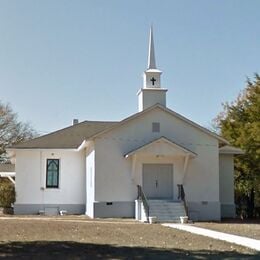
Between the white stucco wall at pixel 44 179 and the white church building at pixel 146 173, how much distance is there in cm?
6

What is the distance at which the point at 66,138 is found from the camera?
37844 mm

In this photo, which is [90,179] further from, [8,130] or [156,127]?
[8,130]

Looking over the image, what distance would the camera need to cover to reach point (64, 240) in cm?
1750

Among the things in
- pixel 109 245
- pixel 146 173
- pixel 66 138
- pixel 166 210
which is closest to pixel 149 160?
pixel 146 173

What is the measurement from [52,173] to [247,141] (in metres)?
12.5

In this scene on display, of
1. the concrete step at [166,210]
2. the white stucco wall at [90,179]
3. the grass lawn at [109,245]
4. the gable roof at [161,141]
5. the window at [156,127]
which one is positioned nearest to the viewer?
the grass lawn at [109,245]

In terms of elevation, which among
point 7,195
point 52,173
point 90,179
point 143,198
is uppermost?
point 52,173

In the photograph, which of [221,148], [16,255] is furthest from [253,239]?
[221,148]

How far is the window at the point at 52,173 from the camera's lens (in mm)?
36125

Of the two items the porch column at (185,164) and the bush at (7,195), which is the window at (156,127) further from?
the bush at (7,195)

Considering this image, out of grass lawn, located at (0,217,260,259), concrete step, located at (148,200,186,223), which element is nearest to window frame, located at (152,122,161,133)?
concrete step, located at (148,200,186,223)

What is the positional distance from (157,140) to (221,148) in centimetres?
549

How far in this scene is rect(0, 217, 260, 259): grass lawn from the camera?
45.7 feet

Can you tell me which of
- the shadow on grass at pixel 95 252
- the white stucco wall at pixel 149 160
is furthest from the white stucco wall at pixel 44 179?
the shadow on grass at pixel 95 252
